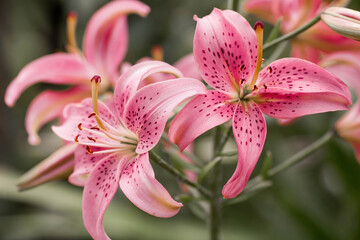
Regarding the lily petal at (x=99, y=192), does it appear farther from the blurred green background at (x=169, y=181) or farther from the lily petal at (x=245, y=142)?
the blurred green background at (x=169, y=181)

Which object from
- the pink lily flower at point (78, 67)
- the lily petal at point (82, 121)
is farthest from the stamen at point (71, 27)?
the lily petal at point (82, 121)

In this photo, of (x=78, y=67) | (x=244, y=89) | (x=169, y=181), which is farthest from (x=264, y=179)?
(x=169, y=181)

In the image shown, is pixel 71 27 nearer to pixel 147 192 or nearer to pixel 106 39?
pixel 106 39

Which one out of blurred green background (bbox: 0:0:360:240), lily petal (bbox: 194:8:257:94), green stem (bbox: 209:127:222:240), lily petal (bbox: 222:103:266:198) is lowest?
blurred green background (bbox: 0:0:360:240)

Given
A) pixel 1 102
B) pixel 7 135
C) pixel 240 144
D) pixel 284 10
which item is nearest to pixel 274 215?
pixel 284 10

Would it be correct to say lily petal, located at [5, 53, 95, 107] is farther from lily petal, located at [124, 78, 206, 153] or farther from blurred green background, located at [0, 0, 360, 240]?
blurred green background, located at [0, 0, 360, 240]

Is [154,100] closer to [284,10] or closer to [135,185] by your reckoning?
[135,185]

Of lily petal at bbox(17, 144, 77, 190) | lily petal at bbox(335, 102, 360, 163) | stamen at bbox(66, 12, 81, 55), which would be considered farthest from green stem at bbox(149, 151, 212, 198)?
stamen at bbox(66, 12, 81, 55)
